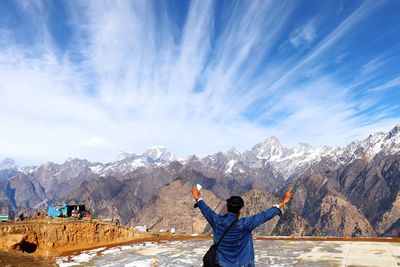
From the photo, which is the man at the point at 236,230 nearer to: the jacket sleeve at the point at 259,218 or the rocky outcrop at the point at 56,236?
the jacket sleeve at the point at 259,218

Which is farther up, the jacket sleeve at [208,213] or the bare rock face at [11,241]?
the jacket sleeve at [208,213]

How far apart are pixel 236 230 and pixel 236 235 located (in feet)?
0.34

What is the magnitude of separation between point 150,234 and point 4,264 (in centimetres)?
2510

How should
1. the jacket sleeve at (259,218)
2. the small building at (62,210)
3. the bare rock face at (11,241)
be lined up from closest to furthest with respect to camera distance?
the jacket sleeve at (259,218) → the bare rock face at (11,241) → the small building at (62,210)

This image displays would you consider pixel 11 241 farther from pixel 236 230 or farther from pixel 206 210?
pixel 236 230

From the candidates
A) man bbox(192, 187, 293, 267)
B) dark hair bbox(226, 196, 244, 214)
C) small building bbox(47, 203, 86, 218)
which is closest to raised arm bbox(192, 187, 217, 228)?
man bbox(192, 187, 293, 267)

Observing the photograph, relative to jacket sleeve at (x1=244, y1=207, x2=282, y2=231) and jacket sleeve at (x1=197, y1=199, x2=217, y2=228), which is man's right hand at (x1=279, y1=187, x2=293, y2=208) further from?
jacket sleeve at (x1=197, y1=199, x2=217, y2=228)

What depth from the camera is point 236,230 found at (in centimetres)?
638

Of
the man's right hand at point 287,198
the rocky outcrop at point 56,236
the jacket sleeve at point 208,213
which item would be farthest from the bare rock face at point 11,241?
the man's right hand at point 287,198

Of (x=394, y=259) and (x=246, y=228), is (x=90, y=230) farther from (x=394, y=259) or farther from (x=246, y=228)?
(x=246, y=228)

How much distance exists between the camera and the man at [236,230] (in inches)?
252

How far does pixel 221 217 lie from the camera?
6.51m

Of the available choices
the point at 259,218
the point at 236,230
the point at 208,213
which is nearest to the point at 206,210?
the point at 208,213

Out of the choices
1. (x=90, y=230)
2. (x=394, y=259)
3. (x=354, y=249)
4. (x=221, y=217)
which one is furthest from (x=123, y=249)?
(x=221, y=217)
